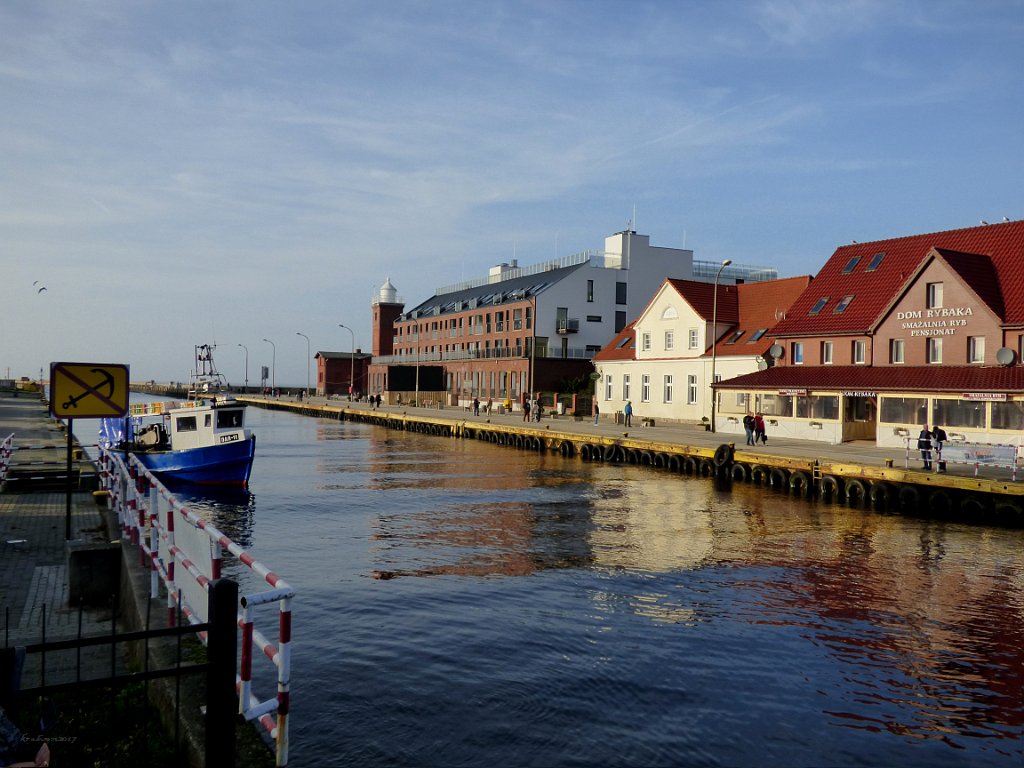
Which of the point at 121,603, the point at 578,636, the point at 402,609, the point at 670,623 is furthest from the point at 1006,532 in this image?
the point at 121,603

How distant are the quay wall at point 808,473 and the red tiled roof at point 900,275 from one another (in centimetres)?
845

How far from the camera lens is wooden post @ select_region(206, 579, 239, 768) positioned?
581cm

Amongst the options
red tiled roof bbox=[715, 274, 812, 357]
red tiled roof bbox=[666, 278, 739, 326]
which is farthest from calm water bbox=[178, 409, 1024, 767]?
red tiled roof bbox=[666, 278, 739, 326]

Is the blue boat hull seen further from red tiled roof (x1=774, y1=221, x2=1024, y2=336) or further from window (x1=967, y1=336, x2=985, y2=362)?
window (x1=967, y1=336, x2=985, y2=362)

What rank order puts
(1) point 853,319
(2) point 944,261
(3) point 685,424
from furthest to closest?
(3) point 685,424 < (1) point 853,319 < (2) point 944,261

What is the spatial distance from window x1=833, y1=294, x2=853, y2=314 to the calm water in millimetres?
21948

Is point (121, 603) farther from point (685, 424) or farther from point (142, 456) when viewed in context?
point (685, 424)

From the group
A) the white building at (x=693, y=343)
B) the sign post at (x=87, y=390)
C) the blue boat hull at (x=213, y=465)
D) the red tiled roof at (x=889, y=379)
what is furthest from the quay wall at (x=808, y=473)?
the sign post at (x=87, y=390)

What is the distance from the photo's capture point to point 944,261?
39438 millimetres

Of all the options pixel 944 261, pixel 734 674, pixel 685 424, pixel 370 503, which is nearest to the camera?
pixel 734 674

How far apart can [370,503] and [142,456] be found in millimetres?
11519

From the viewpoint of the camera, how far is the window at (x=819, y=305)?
4841 centimetres

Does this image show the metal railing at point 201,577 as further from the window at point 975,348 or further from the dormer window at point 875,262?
the dormer window at point 875,262

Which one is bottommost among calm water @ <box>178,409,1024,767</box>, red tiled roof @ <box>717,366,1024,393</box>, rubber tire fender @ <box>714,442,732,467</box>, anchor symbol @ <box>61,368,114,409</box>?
calm water @ <box>178,409,1024,767</box>
